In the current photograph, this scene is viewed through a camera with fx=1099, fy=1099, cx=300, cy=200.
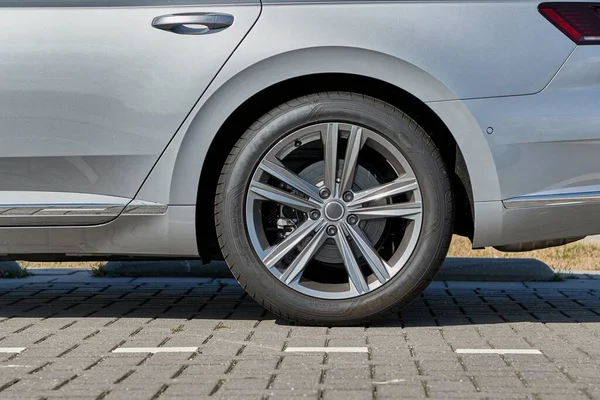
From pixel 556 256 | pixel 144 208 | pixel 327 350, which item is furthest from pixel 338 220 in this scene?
pixel 556 256

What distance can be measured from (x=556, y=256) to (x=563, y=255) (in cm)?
6

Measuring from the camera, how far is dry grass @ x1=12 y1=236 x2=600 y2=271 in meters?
7.94

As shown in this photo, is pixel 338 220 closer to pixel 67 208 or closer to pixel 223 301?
pixel 67 208

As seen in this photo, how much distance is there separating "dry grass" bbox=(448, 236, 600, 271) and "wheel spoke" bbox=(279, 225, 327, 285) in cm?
345

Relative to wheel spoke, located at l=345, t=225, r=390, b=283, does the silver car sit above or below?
above

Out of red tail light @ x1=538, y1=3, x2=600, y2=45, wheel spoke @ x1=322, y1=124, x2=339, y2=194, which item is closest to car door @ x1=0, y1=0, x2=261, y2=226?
wheel spoke @ x1=322, y1=124, x2=339, y2=194

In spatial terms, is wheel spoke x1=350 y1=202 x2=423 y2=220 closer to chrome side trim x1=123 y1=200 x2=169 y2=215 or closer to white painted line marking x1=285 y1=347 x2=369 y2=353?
white painted line marking x1=285 y1=347 x2=369 y2=353

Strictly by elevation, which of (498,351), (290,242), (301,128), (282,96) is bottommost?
(498,351)

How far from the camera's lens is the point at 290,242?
4684 mm

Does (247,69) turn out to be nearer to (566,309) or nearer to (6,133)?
(6,133)

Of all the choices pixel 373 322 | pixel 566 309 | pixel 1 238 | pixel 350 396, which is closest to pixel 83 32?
pixel 1 238

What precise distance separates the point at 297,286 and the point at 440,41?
1192 millimetres

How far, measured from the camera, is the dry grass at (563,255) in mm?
7936

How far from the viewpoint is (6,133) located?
4645mm
